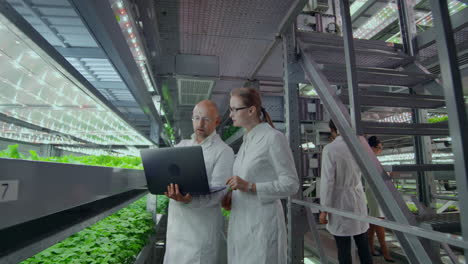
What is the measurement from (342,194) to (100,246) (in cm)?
215

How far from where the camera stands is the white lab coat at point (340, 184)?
253 cm

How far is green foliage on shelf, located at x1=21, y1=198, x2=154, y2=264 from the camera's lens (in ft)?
4.88

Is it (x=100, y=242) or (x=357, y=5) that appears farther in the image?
(x=357, y=5)

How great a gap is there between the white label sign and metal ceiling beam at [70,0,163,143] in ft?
2.25

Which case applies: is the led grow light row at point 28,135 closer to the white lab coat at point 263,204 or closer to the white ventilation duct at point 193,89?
the white lab coat at point 263,204

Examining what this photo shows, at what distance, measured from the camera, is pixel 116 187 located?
1.41 metres

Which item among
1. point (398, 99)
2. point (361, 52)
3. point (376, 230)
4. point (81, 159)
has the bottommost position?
point (376, 230)

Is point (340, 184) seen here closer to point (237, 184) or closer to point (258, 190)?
point (258, 190)

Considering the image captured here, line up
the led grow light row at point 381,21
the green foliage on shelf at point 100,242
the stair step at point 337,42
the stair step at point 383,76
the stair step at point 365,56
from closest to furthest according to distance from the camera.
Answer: the green foliage on shelf at point 100,242
the stair step at point 383,76
the stair step at point 365,56
the stair step at point 337,42
the led grow light row at point 381,21

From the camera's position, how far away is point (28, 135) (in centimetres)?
107

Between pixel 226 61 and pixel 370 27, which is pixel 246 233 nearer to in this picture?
pixel 226 61

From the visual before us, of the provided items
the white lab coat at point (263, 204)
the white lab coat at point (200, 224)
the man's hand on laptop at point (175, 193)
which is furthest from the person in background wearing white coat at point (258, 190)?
the man's hand on laptop at point (175, 193)

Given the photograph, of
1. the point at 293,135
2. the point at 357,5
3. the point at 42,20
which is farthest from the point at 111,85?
the point at 357,5

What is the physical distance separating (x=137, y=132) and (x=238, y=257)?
5.70ft
